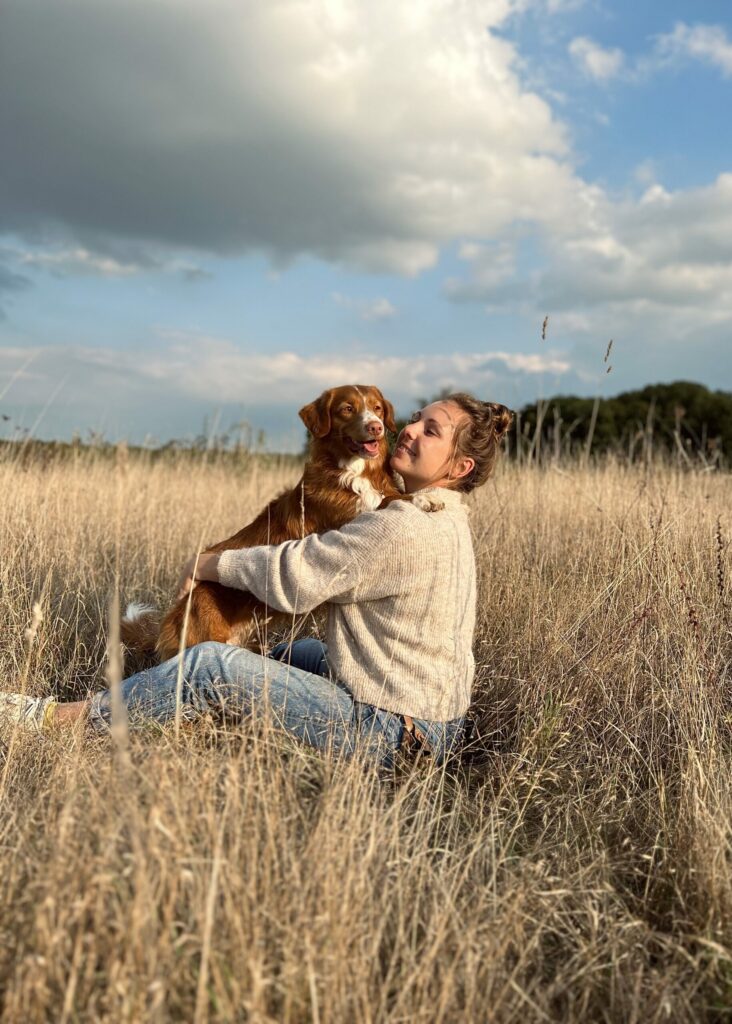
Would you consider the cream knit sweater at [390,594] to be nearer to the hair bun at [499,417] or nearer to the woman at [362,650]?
the woman at [362,650]

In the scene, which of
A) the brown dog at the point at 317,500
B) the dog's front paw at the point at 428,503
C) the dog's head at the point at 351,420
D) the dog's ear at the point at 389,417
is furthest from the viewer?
the dog's ear at the point at 389,417

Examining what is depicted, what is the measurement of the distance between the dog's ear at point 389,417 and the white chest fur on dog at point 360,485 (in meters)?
0.35

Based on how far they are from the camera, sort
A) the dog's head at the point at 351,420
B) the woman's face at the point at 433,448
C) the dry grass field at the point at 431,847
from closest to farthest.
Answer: the dry grass field at the point at 431,847 < the woman's face at the point at 433,448 < the dog's head at the point at 351,420

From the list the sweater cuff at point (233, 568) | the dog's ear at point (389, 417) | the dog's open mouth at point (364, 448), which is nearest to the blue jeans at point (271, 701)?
the sweater cuff at point (233, 568)

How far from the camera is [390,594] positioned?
2.68 m

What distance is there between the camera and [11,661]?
3.75m

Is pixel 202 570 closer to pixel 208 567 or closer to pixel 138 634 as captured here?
pixel 208 567

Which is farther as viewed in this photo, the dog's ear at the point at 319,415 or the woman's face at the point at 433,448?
the dog's ear at the point at 319,415

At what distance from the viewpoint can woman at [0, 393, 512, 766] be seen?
265 cm

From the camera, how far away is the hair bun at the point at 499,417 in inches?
120

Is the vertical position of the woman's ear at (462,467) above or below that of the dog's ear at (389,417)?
below

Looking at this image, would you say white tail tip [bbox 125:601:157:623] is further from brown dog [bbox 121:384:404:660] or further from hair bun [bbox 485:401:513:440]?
hair bun [bbox 485:401:513:440]

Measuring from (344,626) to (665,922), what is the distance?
128 cm

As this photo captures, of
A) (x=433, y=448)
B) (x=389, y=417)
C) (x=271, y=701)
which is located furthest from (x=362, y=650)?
(x=389, y=417)
